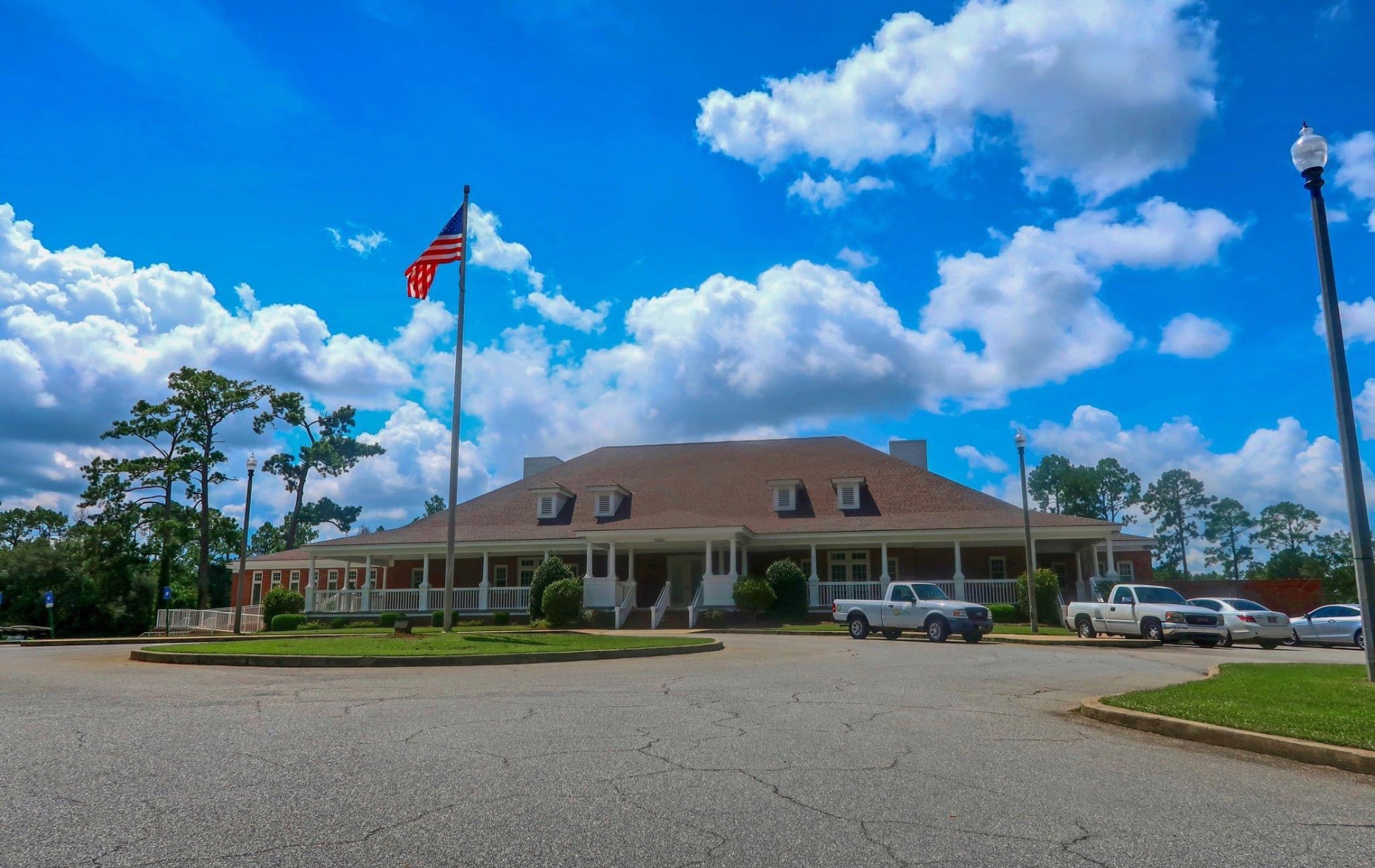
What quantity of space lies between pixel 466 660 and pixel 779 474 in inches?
1041

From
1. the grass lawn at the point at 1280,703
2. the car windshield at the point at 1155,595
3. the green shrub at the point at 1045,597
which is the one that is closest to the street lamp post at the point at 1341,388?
the grass lawn at the point at 1280,703

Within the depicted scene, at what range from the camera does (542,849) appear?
4.78 metres

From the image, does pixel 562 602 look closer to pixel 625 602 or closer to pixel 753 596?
pixel 625 602

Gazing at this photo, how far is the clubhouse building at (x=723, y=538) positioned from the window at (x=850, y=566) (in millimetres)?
60

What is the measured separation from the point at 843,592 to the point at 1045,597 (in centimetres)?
699

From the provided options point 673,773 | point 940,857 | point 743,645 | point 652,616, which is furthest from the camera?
point 652,616

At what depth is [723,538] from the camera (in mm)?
34219

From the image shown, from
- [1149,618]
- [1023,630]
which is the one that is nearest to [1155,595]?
[1149,618]

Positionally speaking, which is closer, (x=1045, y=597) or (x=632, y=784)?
(x=632, y=784)

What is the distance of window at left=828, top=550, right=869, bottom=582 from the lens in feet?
122

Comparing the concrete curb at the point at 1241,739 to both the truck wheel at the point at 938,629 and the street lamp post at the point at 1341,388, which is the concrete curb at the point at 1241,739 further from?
the truck wheel at the point at 938,629

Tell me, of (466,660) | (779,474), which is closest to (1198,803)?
(466,660)

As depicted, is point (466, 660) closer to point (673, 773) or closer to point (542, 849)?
point (673, 773)

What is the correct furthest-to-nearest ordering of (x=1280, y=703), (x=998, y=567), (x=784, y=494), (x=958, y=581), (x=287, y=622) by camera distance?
(x=784, y=494), (x=998, y=567), (x=287, y=622), (x=958, y=581), (x=1280, y=703)
